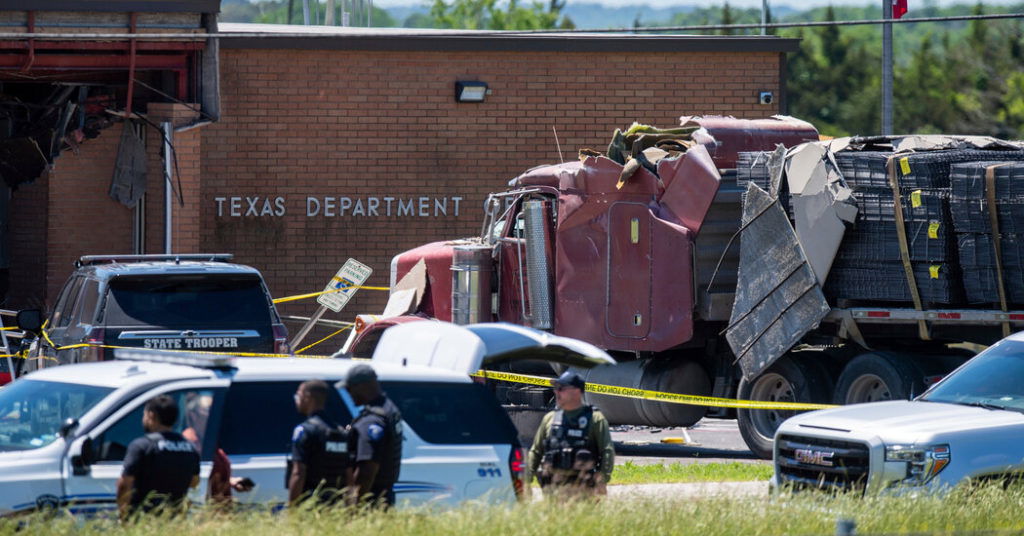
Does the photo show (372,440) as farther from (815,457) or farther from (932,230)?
(932,230)

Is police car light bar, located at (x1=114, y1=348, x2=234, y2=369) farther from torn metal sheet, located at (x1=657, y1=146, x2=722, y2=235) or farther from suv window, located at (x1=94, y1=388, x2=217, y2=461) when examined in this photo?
torn metal sheet, located at (x1=657, y1=146, x2=722, y2=235)

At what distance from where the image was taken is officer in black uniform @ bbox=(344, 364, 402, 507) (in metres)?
7.07

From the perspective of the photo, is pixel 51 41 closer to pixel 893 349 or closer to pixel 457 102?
pixel 457 102

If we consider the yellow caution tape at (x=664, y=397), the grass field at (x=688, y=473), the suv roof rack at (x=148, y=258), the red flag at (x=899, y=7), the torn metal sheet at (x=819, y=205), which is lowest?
the grass field at (x=688, y=473)

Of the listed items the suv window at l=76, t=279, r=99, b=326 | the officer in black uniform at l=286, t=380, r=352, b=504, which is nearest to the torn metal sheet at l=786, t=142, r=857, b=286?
the suv window at l=76, t=279, r=99, b=326

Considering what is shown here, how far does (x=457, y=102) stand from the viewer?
2214 centimetres

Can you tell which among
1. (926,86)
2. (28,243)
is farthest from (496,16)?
(28,243)

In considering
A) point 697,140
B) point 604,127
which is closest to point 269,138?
point 604,127

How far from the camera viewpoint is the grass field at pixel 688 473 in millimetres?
12016

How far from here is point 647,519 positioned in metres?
7.65

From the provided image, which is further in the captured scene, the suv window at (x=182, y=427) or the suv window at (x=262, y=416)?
the suv window at (x=262, y=416)

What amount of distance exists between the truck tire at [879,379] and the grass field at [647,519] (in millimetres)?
3618

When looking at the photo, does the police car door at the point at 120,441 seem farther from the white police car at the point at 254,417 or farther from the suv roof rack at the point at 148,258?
the suv roof rack at the point at 148,258

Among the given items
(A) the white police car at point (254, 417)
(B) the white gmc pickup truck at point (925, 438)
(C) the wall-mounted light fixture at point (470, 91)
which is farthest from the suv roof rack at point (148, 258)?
(C) the wall-mounted light fixture at point (470, 91)
